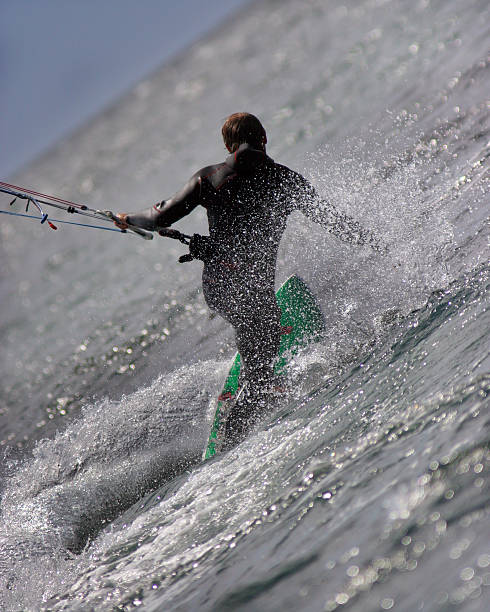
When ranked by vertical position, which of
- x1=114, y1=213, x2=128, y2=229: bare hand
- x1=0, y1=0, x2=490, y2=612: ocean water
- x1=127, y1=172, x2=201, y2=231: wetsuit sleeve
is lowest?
x1=0, y1=0, x2=490, y2=612: ocean water

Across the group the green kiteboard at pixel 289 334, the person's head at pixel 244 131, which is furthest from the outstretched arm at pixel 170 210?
the green kiteboard at pixel 289 334

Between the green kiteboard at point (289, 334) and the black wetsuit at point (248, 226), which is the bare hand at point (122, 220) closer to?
the black wetsuit at point (248, 226)

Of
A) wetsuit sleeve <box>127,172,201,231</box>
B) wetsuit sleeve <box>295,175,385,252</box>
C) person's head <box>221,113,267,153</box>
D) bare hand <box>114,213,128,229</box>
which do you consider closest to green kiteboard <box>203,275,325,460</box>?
wetsuit sleeve <box>295,175,385,252</box>

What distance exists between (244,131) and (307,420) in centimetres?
197

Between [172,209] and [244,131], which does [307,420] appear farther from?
[244,131]

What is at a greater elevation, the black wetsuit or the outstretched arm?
the outstretched arm

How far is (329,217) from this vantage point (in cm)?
491

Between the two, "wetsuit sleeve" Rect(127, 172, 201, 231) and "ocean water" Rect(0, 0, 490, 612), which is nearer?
"ocean water" Rect(0, 0, 490, 612)

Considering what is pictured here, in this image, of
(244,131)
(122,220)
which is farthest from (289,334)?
(244,131)

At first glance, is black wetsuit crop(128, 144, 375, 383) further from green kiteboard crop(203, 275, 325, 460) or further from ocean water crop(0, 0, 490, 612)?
ocean water crop(0, 0, 490, 612)

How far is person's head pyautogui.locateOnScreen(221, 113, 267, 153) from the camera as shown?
14.7 feet

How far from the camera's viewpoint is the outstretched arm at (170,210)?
4.61m

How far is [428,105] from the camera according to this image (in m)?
11.3

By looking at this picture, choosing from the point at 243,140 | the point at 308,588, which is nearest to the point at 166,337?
the point at 243,140
